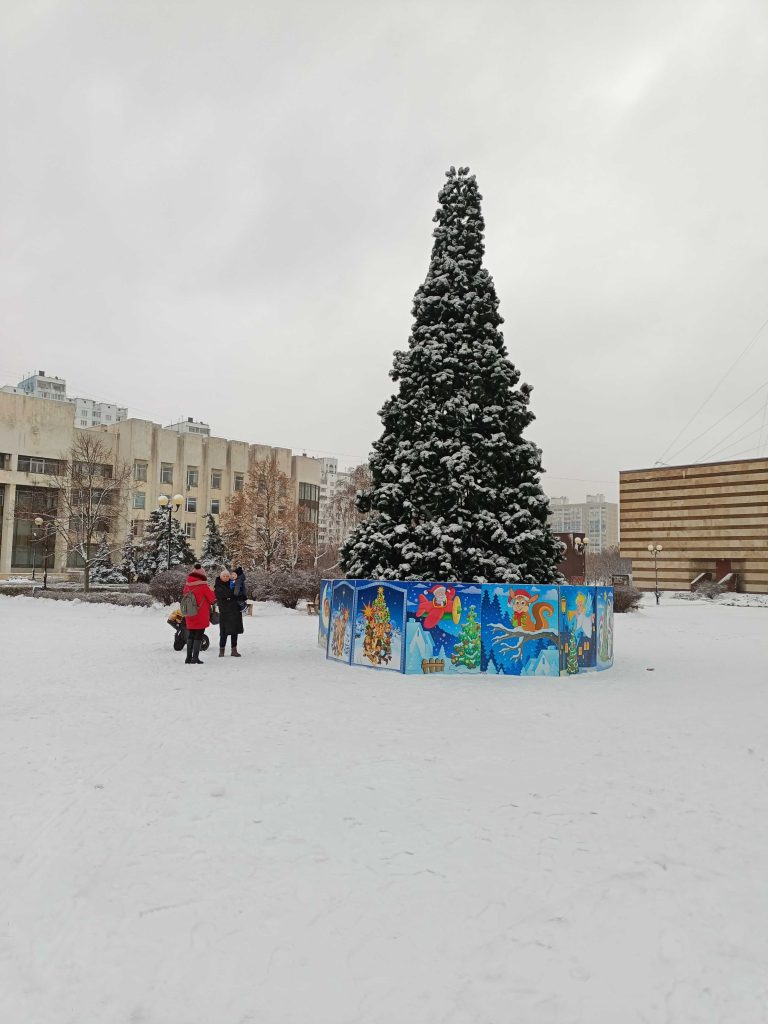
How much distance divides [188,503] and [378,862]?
234 ft

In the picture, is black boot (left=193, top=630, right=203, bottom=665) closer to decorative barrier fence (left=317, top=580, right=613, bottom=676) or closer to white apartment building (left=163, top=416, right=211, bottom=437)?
decorative barrier fence (left=317, top=580, right=613, bottom=676)

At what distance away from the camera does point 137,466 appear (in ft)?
230

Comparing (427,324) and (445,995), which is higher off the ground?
(427,324)

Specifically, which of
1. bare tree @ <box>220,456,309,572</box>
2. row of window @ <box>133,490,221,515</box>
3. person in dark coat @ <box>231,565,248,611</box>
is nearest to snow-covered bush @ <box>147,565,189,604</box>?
person in dark coat @ <box>231,565,248,611</box>

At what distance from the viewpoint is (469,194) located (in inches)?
661

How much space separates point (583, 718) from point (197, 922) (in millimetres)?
6519

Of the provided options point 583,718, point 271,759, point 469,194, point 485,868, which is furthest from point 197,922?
point 469,194

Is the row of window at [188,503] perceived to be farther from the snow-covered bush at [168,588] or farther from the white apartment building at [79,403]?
the white apartment building at [79,403]

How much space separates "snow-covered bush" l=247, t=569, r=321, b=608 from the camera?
28.2 m

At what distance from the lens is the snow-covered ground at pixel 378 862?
10.7 feet

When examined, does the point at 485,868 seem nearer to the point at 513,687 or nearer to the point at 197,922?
the point at 197,922

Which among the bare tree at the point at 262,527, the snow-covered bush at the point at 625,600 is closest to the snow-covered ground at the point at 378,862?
the snow-covered bush at the point at 625,600

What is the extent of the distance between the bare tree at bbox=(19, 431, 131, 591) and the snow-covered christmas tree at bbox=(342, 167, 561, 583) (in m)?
20.3

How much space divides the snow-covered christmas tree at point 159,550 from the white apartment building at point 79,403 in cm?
9100
